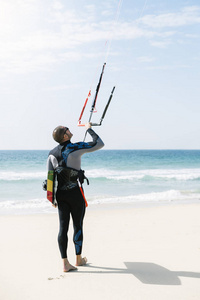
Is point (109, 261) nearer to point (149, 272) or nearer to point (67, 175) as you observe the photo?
point (149, 272)

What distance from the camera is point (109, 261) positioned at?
12.8 feet

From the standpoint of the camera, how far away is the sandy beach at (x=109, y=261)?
302 cm

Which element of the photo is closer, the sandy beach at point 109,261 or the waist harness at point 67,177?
the sandy beach at point 109,261

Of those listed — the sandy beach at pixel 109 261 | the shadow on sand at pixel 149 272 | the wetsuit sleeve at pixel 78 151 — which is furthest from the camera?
the wetsuit sleeve at pixel 78 151

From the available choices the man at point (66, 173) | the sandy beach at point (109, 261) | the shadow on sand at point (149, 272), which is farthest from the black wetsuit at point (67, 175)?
the shadow on sand at point (149, 272)

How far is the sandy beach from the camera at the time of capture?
302 cm

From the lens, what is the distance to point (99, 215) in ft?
23.4

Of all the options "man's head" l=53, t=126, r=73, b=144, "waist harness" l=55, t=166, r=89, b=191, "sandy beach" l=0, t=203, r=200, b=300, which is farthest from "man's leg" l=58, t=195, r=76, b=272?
"man's head" l=53, t=126, r=73, b=144

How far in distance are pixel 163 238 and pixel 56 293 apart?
245 cm

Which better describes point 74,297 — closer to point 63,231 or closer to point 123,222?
point 63,231

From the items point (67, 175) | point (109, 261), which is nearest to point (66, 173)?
point (67, 175)

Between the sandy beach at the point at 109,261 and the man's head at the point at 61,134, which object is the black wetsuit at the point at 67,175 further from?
the sandy beach at the point at 109,261

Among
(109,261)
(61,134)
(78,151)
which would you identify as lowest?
(109,261)

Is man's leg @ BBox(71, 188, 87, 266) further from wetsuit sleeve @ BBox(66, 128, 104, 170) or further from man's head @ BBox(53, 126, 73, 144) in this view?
man's head @ BBox(53, 126, 73, 144)
